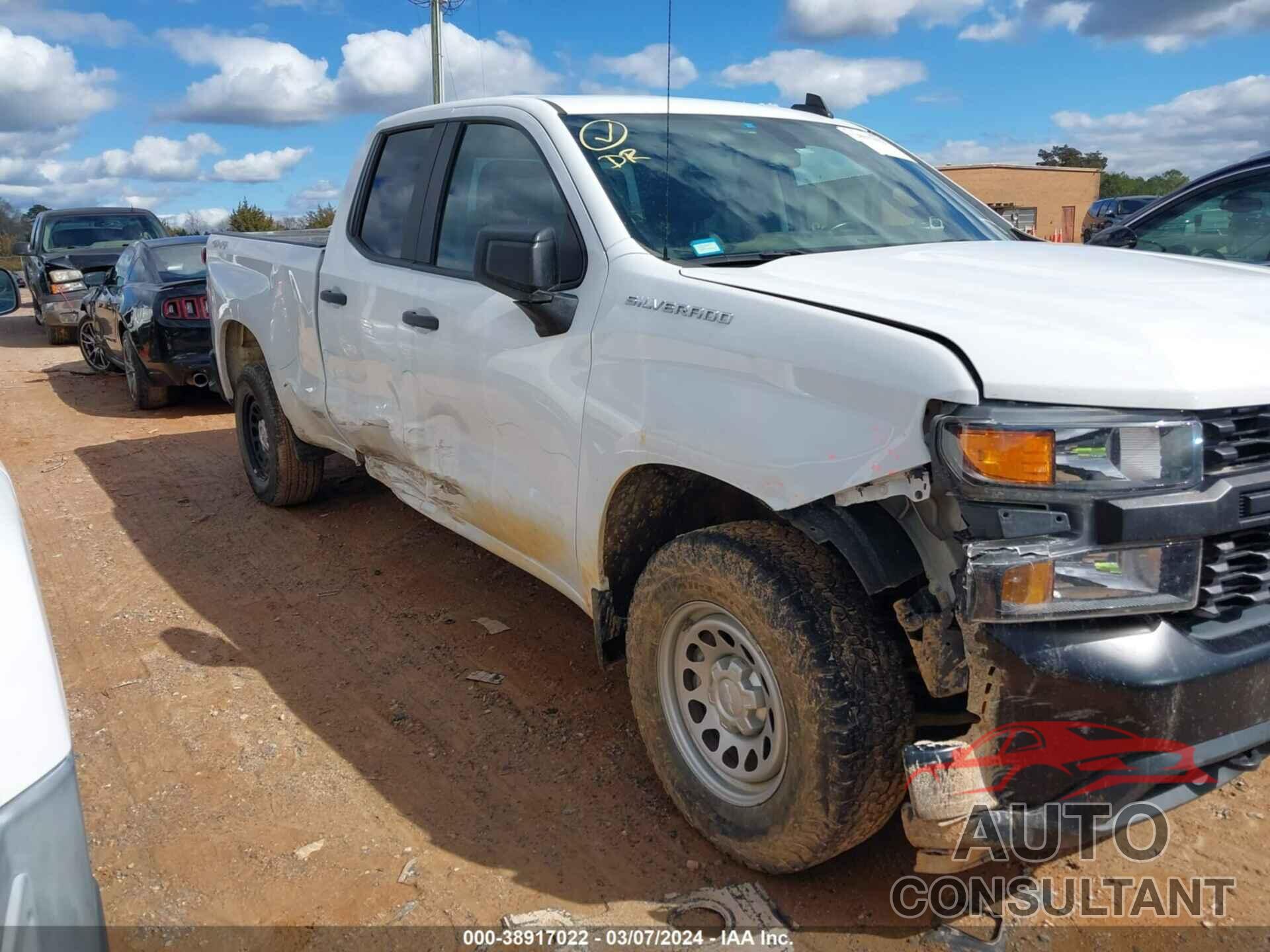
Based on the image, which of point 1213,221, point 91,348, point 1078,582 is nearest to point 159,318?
point 91,348

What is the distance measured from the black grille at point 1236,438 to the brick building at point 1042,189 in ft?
123

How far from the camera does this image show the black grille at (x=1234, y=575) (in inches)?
85.5

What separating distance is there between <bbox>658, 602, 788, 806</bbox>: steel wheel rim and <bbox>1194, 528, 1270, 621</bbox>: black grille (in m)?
0.97

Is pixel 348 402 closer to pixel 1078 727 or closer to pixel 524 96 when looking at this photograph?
pixel 524 96

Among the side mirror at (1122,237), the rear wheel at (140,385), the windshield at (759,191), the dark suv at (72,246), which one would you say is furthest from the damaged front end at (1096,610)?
the dark suv at (72,246)

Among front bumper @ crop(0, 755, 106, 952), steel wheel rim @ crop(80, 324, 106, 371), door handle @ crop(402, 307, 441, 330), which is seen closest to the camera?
front bumper @ crop(0, 755, 106, 952)

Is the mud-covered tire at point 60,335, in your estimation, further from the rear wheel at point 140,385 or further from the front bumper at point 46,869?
the front bumper at point 46,869

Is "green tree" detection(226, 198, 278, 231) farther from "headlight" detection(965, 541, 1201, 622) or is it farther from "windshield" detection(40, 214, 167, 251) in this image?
"headlight" detection(965, 541, 1201, 622)

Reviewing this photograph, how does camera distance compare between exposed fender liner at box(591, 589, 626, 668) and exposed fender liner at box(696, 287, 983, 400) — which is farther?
exposed fender liner at box(591, 589, 626, 668)

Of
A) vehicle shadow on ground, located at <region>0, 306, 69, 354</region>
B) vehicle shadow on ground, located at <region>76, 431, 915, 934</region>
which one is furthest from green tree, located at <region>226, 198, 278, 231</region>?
vehicle shadow on ground, located at <region>76, 431, 915, 934</region>

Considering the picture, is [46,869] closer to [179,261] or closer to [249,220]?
[179,261]

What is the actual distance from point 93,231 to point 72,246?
375 millimetres

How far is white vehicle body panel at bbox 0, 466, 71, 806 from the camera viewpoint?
4.79ft

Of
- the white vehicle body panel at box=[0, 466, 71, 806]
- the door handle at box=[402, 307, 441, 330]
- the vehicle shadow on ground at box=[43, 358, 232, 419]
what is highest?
the door handle at box=[402, 307, 441, 330]
